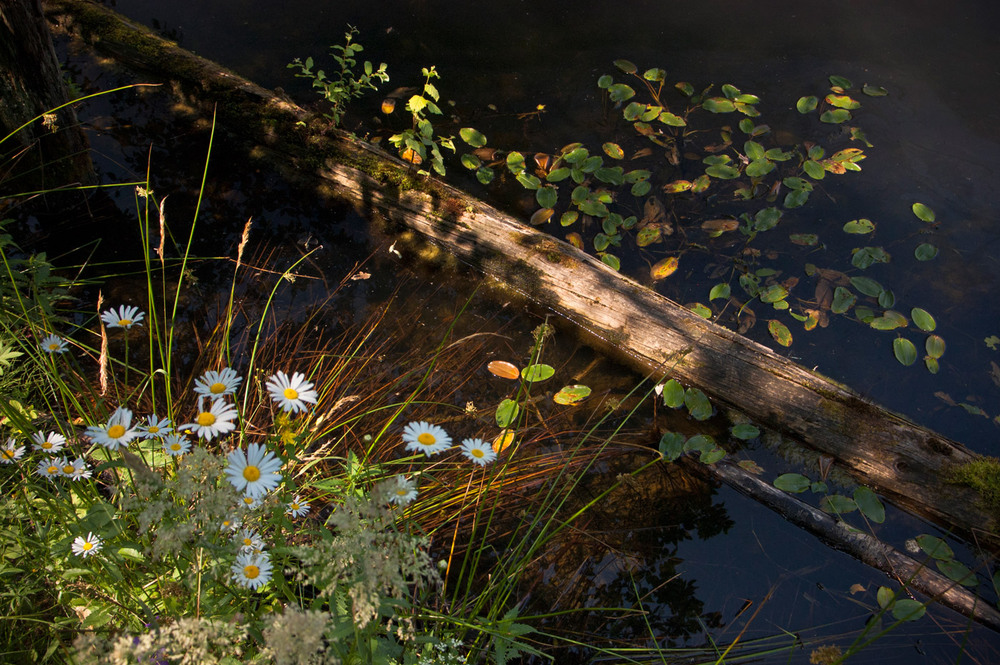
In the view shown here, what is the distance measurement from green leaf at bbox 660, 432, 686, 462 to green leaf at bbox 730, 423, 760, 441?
24cm

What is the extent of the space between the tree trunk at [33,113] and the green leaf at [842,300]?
133 inches

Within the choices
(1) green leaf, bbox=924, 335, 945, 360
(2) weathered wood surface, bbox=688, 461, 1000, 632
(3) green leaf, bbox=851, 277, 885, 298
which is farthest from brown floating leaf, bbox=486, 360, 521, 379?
(1) green leaf, bbox=924, 335, 945, 360

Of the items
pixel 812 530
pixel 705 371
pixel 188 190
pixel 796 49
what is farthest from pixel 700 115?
pixel 188 190

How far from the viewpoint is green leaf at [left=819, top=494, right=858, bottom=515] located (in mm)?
2170

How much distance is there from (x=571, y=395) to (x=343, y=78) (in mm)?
2383

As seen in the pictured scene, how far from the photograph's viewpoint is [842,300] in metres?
2.78

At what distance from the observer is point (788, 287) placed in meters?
2.87

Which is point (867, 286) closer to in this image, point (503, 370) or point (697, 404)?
point (697, 404)

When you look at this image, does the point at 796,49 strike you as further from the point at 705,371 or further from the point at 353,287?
the point at 353,287

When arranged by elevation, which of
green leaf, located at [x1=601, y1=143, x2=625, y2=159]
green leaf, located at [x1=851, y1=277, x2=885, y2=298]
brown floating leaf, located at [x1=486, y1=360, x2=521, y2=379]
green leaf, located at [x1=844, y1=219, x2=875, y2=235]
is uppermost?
green leaf, located at [x1=601, y1=143, x2=625, y2=159]

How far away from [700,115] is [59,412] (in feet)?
11.2

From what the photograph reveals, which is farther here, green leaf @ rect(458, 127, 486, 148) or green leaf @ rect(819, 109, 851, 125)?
green leaf @ rect(819, 109, 851, 125)

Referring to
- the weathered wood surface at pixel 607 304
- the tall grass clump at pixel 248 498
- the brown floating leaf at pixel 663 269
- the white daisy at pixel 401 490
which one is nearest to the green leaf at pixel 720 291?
the brown floating leaf at pixel 663 269

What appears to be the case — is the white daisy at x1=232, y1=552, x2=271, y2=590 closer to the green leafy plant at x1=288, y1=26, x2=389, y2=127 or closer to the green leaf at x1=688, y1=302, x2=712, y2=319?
the green leaf at x1=688, y1=302, x2=712, y2=319
